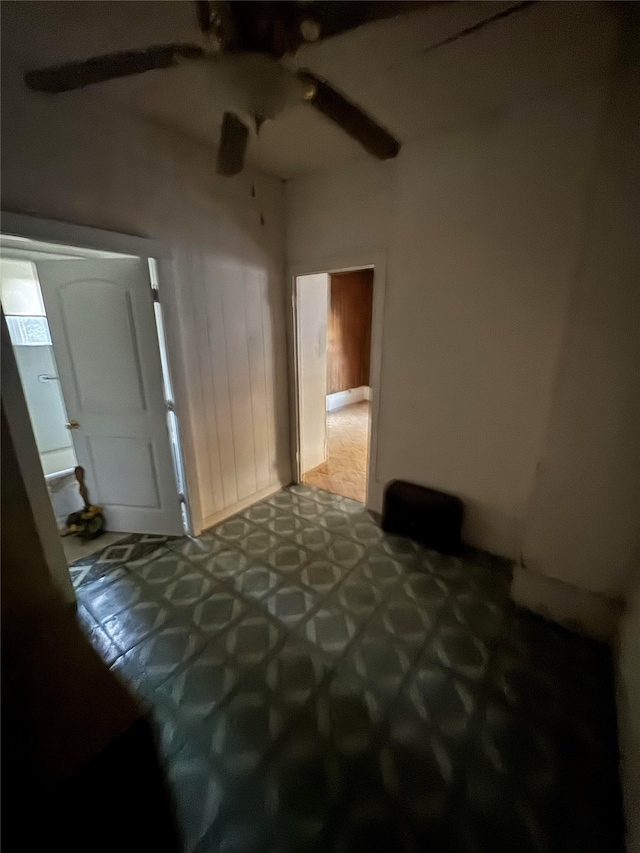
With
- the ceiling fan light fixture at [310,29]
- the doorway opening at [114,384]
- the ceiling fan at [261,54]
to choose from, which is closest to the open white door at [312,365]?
the doorway opening at [114,384]

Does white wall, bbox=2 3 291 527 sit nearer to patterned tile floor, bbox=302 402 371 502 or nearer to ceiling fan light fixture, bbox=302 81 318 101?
patterned tile floor, bbox=302 402 371 502

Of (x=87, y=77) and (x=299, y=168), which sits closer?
(x=87, y=77)

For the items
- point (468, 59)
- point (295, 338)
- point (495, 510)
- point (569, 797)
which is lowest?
point (569, 797)

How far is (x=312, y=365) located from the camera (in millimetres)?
3469

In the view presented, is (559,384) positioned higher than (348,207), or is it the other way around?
(348,207)

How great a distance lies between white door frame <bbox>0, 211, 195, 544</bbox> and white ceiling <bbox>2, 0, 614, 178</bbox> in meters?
0.59

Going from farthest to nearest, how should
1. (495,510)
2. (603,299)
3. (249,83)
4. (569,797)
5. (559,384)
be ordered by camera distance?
(495,510), (559,384), (603,299), (569,797), (249,83)

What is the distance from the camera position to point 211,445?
104 inches

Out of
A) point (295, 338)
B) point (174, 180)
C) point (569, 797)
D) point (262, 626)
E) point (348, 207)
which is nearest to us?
point (569, 797)

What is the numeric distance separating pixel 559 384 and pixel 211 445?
7.33 feet

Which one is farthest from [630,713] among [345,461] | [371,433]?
[345,461]

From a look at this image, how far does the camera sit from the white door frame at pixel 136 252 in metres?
1.61

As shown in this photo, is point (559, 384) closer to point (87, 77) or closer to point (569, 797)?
point (569, 797)

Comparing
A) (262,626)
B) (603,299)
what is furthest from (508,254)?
(262,626)
